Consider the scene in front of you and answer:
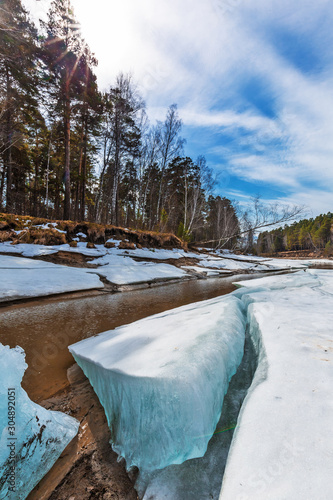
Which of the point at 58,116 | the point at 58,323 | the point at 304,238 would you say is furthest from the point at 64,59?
the point at 304,238

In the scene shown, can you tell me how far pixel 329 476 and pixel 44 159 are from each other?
71.6 ft

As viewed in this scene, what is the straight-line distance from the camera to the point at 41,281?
5.05 m

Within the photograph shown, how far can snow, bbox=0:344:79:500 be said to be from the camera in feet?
3.33

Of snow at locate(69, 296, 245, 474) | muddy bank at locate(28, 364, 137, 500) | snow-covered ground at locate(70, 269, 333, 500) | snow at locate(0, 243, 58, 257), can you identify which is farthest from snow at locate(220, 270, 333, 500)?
snow at locate(0, 243, 58, 257)

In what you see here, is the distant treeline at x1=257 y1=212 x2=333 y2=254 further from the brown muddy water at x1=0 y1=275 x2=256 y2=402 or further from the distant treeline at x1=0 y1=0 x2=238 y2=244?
the brown muddy water at x1=0 y1=275 x2=256 y2=402

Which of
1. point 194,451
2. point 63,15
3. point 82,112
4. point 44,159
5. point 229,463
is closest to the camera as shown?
point 229,463

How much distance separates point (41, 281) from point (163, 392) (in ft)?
16.3

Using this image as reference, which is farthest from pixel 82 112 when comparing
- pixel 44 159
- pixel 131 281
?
pixel 131 281

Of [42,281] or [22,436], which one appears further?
[42,281]

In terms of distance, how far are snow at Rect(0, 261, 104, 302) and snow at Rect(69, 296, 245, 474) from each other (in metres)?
3.46

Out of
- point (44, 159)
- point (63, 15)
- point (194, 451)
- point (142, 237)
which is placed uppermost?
point (63, 15)

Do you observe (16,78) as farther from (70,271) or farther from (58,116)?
(70,271)

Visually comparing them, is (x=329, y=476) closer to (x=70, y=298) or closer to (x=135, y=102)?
(x=70, y=298)

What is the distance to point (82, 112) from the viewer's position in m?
12.6
